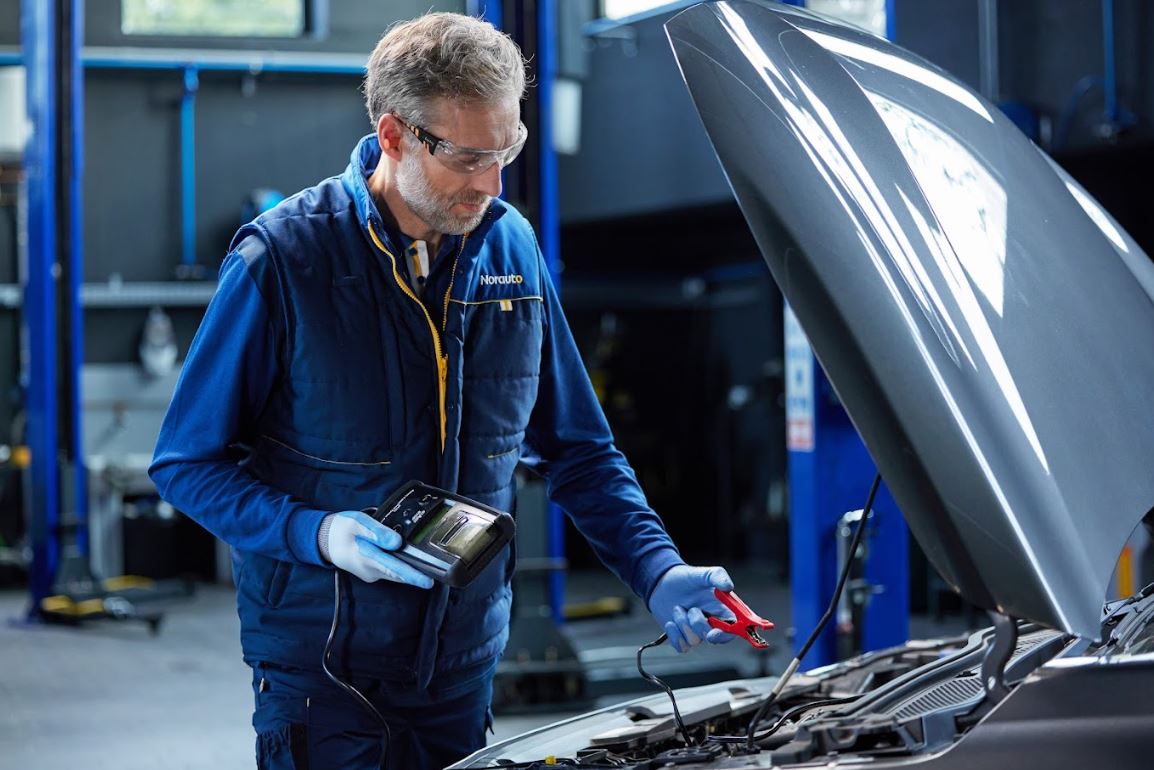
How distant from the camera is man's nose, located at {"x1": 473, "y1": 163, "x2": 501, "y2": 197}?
1.98 metres

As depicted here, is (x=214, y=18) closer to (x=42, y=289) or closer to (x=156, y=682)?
(x=42, y=289)

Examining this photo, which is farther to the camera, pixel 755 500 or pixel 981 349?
pixel 755 500

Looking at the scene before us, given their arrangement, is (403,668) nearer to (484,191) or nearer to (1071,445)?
(484,191)

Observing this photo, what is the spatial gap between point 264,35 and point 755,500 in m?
4.78

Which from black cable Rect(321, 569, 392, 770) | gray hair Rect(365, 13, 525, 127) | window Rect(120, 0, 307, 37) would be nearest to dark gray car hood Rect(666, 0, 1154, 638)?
gray hair Rect(365, 13, 525, 127)

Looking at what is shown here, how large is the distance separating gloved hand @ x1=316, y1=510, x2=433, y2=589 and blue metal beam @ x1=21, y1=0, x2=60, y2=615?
655 centimetres

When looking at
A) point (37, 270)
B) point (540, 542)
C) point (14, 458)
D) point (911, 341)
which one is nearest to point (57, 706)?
point (540, 542)

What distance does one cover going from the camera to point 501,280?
212cm

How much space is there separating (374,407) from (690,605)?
0.54m

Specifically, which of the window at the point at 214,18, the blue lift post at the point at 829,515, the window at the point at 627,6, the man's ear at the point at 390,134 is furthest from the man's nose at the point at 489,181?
the window at the point at 214,18

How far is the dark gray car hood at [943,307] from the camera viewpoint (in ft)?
4.68

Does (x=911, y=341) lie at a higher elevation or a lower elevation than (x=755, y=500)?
higher

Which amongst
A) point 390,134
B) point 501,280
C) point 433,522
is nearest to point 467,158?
point 390,134

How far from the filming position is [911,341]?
1.46 meters
